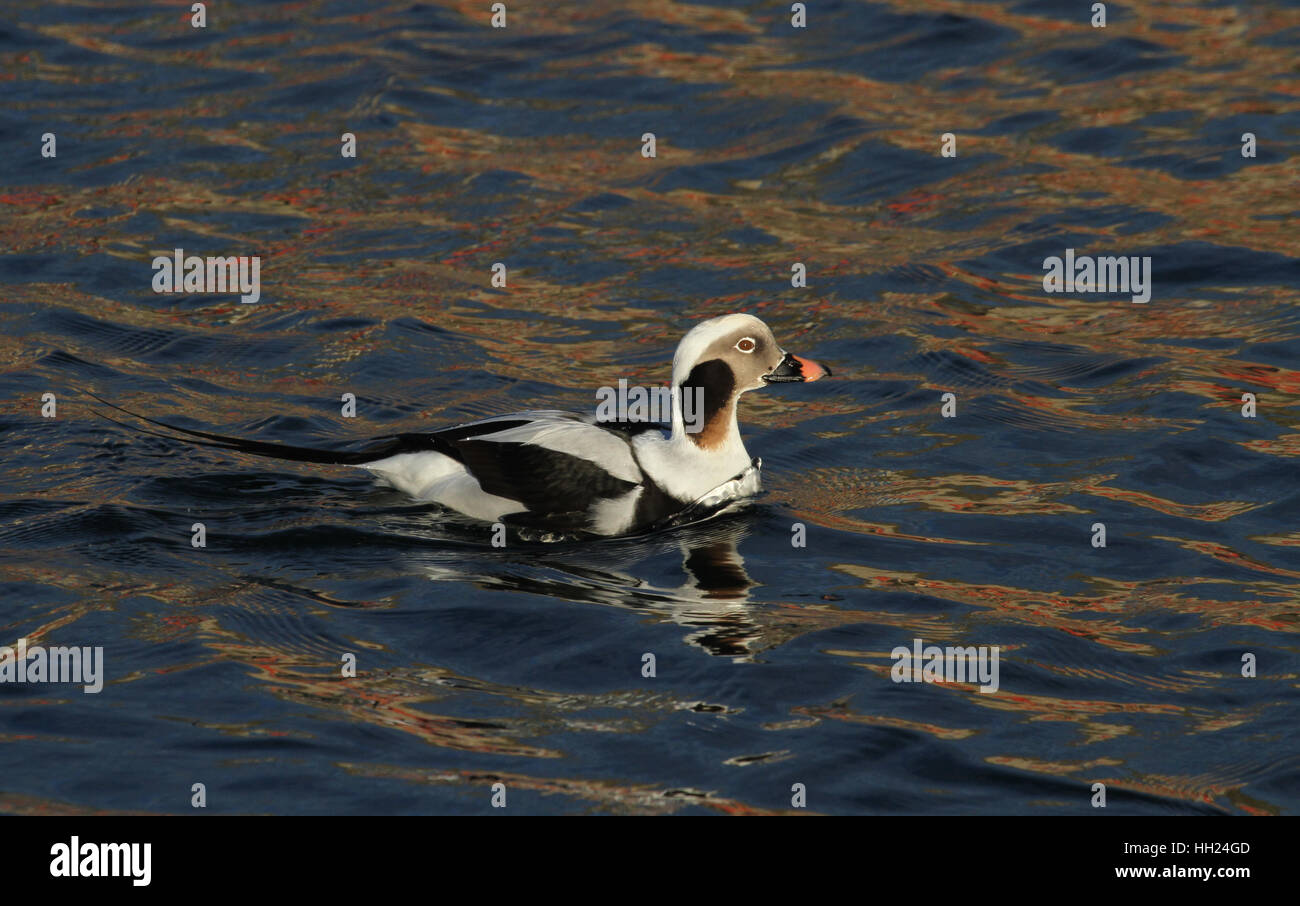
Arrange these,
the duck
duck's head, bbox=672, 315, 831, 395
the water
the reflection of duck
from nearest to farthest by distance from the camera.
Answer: the water → the reflection of duck → the duck → duck's head, bbox=672, 315, 831, 395

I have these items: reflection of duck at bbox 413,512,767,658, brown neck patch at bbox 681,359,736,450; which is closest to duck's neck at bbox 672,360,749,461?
brown neck patch at bbox 681,359,736,450

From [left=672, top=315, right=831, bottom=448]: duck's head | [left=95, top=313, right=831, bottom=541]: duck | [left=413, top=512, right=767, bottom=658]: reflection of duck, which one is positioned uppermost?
[left=672, top=315, right=831, bottom=448]: duck's head

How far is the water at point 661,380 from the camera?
21.9 feet

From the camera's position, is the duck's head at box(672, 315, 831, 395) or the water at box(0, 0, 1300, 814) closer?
the water at box(0, 0, 1300, 814)

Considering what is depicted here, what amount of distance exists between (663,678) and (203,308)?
6061mm

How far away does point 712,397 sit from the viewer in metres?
8.89

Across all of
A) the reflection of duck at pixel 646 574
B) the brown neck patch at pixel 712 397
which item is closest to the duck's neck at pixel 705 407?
the brown neck patch at pixel 712 397

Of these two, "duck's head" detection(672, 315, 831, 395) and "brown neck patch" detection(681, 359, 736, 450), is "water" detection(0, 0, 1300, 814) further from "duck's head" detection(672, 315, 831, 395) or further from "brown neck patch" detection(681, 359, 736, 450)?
"duck's head" detection(672, 315, 831, 395)

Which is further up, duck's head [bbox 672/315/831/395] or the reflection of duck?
duck's head [bbox 672/315/831/395]

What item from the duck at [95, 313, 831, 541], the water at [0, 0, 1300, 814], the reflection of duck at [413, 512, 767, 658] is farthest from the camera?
the duck at [95, 313, 831, 541]

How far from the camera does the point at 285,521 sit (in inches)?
343

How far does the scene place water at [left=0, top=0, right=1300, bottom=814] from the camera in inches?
263

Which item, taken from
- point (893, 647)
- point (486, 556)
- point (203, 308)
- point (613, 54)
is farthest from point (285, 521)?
point (613, 54)

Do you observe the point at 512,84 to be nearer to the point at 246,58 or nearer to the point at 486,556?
the point at 246,58
